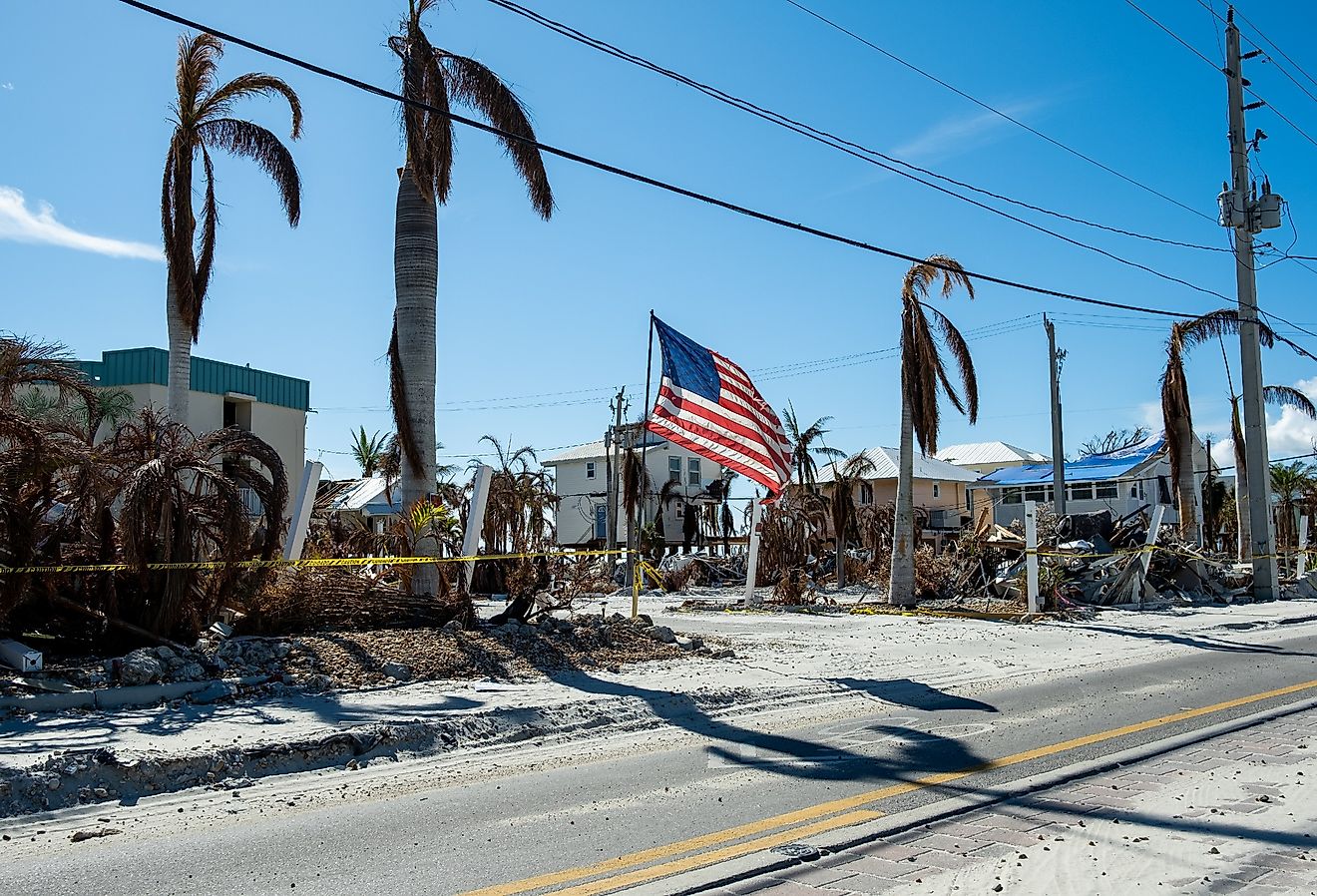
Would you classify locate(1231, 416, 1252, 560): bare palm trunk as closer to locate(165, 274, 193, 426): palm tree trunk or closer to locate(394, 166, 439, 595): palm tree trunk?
locate(394, 166, 439, 595): palm tree trunk

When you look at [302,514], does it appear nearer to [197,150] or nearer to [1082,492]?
[197,150]

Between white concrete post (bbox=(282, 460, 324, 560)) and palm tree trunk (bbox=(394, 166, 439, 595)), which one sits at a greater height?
palm tree trunk (bbox=(394, 166, 439, 595))

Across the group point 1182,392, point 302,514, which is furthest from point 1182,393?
point 302,514

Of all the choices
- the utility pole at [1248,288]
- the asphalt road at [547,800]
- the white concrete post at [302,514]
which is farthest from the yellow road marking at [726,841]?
the utility pole at [1248,288]

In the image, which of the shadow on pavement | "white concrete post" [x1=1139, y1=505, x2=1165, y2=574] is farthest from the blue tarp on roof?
the shadow on pavement

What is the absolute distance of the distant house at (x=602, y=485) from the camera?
2142 inches

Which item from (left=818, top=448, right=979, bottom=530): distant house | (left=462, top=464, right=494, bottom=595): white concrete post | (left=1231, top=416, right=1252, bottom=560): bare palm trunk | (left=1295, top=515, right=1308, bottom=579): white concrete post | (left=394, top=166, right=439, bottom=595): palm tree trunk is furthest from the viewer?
(left=818, top=448, right=979, bottom=530): distant house

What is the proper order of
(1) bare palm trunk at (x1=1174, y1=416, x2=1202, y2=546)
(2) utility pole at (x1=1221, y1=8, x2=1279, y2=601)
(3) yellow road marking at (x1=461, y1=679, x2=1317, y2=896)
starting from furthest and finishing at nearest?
(1) bare palm trunk at (x1=1174, y1=416, x2=1202, y2=546) → (2) utility pole at (x1=1221, y1=8, x2=1279, y2=601) → (3) yellow road marking at (x1=461, y1=679, x2=1317, y2=896)

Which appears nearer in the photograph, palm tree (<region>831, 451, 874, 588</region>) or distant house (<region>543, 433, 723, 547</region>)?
palm tree (<region>831, 451, 874, 588</region>)

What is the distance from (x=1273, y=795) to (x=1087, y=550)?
1963 cm

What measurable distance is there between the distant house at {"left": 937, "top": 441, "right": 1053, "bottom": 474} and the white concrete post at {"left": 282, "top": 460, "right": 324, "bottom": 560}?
61862 millimetres

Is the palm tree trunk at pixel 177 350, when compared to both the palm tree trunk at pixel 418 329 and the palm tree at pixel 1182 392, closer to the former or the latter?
the palm tree trunk at pixel 418 329

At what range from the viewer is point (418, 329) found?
49.3ft

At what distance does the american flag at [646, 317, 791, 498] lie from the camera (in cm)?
1750
